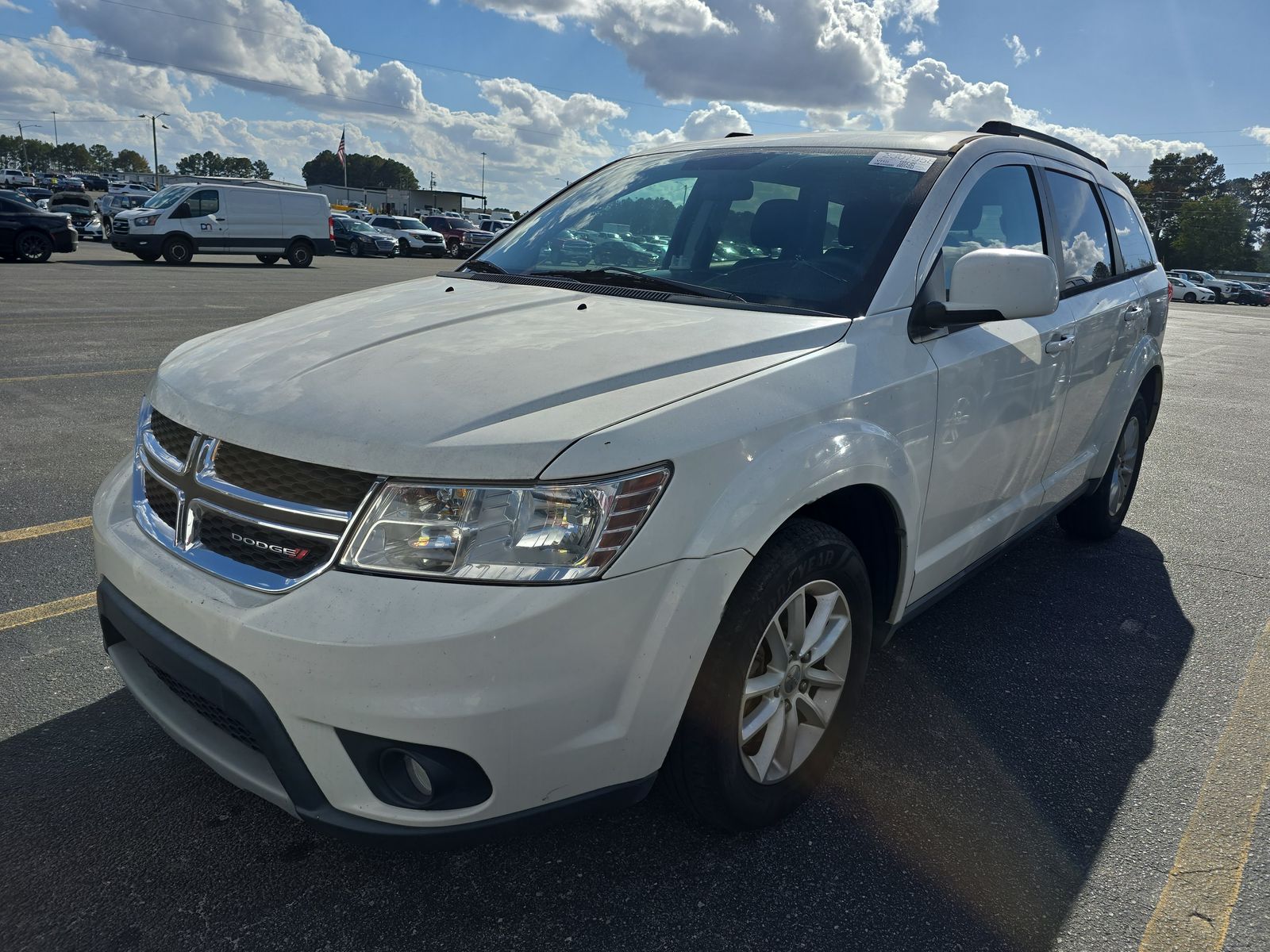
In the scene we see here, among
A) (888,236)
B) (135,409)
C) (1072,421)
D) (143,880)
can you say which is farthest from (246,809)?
(135,409)

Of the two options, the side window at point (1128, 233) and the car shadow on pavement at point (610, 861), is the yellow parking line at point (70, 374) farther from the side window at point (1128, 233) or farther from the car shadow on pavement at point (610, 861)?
the side window at point (1128, 233)

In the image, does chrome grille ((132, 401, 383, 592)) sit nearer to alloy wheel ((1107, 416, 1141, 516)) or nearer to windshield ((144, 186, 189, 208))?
alloy wheel ((1107, 416, 1141, 516))

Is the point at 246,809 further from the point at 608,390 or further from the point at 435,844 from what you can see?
the point at 608,390

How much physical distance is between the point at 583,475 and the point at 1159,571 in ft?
12.3

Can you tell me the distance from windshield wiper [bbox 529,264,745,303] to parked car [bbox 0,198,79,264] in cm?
2174

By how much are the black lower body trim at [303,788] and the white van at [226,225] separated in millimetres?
24156

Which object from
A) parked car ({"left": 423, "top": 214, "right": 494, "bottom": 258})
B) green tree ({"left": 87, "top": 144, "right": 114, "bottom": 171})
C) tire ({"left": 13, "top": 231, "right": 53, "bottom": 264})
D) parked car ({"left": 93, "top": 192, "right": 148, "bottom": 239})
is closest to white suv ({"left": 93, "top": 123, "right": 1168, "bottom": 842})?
tire ({"left": 13, "top": 231, "right": 53, "bottom": 264})

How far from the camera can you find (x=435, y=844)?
1.81 metres

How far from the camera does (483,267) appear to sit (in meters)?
3.45

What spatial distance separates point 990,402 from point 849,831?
1.37 metres

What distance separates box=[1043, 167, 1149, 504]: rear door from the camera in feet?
12.0

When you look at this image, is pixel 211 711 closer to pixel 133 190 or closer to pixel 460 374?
pixel 460 374

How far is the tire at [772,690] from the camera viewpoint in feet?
6.66

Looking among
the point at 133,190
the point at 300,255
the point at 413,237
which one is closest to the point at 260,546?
the point at 300,255
